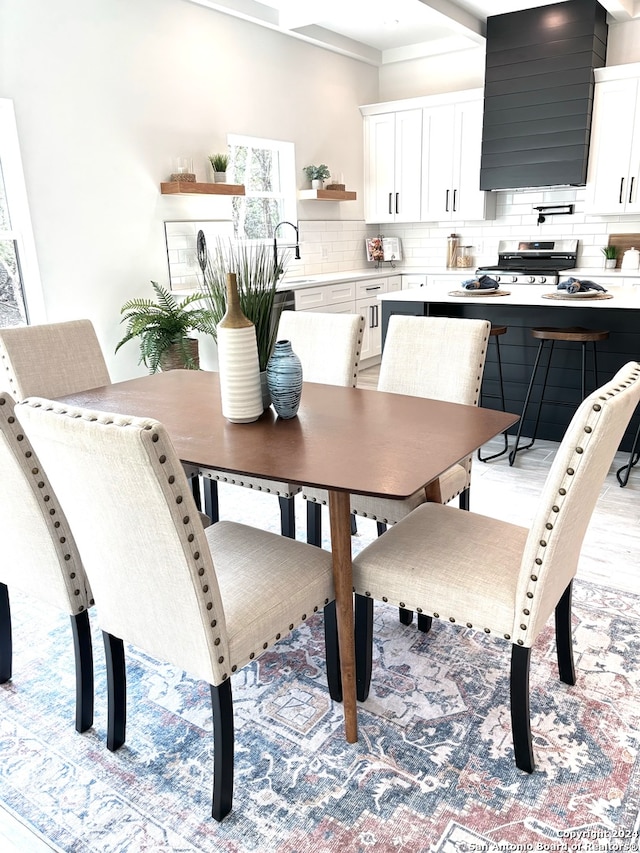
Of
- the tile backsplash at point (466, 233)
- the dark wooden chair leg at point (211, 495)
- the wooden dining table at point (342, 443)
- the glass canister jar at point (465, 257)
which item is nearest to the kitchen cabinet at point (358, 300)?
the tile backsplash at point (466, 233)

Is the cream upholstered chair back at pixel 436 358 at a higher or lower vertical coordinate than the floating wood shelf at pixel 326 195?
lower

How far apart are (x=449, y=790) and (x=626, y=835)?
38 centimetres

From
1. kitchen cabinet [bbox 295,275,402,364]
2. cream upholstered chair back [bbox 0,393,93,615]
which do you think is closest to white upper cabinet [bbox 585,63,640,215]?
kitchen cabinet [bbox 295,275,402,364]

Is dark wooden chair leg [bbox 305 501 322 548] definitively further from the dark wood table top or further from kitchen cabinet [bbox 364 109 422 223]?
kitchen cabinet [bbox 364 109 422 223]

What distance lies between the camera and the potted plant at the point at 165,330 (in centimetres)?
408

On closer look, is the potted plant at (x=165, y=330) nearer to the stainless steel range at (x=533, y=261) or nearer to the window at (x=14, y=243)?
the window at (x=14, y=243)

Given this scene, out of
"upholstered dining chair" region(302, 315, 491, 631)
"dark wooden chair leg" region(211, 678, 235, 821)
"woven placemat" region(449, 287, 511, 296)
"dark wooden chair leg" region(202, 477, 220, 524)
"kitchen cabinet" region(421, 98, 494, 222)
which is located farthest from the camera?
"kitchen cabinet" region(421, 98, 494, 222)

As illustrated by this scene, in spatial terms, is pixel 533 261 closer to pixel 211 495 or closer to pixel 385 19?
pixel 385 19

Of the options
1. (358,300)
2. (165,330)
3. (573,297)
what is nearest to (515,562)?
(573,297)

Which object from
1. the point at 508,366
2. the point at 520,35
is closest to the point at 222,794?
the point at 508,366

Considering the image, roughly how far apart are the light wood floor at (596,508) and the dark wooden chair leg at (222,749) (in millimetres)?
1522

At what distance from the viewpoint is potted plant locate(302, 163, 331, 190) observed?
573 centimetres

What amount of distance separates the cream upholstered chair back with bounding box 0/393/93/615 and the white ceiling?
412 centimetres

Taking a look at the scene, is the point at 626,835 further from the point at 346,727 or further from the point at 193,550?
the point at 193,550
